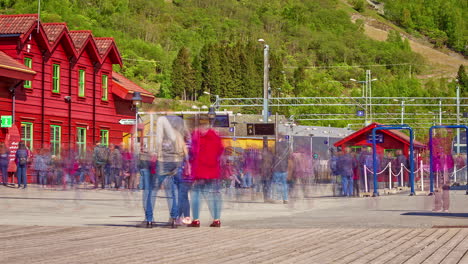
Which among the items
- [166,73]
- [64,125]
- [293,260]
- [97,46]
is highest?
[166,73]

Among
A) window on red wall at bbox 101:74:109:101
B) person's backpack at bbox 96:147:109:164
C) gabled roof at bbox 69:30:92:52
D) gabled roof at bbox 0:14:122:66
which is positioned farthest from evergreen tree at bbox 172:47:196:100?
person's backpack at bbox 96:147:109:164

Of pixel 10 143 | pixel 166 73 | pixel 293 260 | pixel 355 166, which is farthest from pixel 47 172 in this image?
pixel 166 73

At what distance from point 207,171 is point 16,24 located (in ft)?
78.6

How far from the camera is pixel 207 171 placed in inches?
558

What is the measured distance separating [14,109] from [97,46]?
29.9 feet

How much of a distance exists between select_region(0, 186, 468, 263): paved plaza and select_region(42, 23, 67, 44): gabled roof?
68.4 ft

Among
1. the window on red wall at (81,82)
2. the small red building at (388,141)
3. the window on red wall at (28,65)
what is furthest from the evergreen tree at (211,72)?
the window on red wall at (28,65)

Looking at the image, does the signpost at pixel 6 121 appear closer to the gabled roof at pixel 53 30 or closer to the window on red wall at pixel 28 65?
the window on red wall at pixel 28 65

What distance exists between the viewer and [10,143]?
109 ft

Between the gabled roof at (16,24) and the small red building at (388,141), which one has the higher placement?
the gabled roof at (16,24)

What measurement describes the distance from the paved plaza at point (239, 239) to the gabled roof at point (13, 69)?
51.6 feet

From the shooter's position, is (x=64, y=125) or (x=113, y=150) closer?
(x=113, y=150)

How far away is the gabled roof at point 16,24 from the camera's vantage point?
35.4m

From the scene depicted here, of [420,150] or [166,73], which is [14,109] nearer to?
[420,150]
